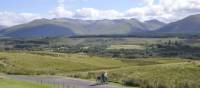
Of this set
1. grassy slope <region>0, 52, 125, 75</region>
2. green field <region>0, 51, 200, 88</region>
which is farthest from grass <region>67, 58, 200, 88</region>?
grassy slope <region>0, 52, 125, 75</region>

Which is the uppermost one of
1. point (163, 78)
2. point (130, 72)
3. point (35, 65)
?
point (163, 78)

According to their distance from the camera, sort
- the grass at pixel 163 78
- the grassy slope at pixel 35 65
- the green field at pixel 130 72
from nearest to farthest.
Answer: the grass at pixel 163 78 → the green field at pixel 130 72 → the grassy slope at pixel 35 65

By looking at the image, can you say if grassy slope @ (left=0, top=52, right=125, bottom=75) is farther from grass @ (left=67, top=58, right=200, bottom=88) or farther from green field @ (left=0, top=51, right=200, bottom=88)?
grass @ (left=67, top=58, right=200, bottom=88)

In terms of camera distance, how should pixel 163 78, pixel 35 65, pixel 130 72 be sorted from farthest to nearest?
pixel 35 65, pixel 130 72, pixel 163 78

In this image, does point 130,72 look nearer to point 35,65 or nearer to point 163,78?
point 163,78

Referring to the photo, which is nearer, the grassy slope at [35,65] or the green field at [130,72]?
the green field at [130,72]

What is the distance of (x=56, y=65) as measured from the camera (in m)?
107

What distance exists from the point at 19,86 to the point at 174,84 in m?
18.3

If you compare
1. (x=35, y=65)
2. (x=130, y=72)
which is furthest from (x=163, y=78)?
(x=35, y=65)

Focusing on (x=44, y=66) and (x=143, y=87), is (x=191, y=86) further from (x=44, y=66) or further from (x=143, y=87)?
(x=44, y=66)

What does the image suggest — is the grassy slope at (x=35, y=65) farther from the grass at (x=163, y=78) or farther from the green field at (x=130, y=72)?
the grass at (x=163, y=78)

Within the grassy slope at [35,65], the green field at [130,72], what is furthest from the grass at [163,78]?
the grassy slope at [35,65]

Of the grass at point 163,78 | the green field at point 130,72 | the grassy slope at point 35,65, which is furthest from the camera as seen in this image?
the grassy slope at point 35,65

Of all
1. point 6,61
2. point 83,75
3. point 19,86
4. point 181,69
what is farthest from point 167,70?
point 6,61
